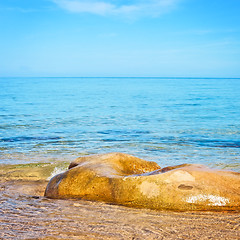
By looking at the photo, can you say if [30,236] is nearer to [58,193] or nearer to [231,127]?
[58,193]

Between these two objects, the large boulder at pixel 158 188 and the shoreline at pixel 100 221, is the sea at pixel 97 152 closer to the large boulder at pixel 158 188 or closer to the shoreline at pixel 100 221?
the shoreline at pixel 100 221

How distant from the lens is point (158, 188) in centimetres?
444

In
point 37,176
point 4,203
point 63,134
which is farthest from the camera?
point 63,134

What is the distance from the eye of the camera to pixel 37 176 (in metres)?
6.63

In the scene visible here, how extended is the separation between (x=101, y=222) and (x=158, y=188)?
1.05 metres

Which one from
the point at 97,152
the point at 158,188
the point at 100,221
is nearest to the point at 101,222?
the point at 100,221

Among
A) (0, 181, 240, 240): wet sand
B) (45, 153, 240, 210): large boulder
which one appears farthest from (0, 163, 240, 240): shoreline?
(45, 153, 240, 210): large boulder

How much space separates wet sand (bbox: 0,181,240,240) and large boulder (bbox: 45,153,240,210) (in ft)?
0.62

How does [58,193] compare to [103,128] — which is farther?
[103,128]

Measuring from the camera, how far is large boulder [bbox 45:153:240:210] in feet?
14.1

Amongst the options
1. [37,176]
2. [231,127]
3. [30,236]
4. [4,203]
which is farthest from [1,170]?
[231,127]

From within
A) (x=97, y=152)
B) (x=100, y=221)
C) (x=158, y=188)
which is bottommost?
(x=97, y=152)

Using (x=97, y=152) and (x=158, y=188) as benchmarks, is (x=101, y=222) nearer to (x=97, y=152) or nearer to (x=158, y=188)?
(x=158, y=188)

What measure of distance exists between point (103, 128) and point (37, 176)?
22.9 feet
